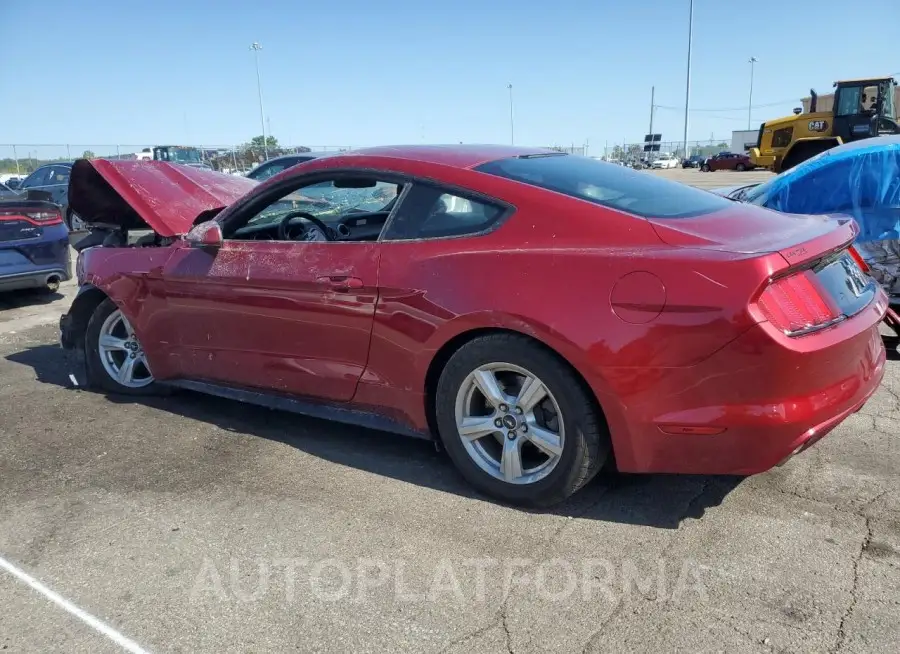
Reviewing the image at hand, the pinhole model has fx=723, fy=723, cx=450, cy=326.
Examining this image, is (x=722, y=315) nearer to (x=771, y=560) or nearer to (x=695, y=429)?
(x=695, y=429)

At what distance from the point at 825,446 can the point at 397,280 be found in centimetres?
231

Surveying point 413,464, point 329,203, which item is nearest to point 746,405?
point 413,464

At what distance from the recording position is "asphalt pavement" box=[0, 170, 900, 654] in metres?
2.37

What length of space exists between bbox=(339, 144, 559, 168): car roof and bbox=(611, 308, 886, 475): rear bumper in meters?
1.45

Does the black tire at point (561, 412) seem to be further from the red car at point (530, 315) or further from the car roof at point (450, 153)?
the car roof at point (450, 153)

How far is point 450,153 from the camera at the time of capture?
3.67m

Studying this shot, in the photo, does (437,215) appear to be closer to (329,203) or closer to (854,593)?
(329,203)

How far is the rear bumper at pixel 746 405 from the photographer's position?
2.59 m

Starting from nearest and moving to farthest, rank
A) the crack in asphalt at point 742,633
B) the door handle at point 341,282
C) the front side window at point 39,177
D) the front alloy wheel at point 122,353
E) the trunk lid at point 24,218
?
the crack in asphalt at point 742,633 < the door handle at point 341,282 < the front alloy wheel at point 122,353 < the trunk lid at point 24,218 < the front side window at point 39,177

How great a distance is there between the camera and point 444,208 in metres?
3.34

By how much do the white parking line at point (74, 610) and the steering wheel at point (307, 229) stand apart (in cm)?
218

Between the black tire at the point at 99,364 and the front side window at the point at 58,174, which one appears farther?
the front side window at the point at 58,174

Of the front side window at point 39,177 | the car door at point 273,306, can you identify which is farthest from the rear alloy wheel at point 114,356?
the front side window at point 39,177

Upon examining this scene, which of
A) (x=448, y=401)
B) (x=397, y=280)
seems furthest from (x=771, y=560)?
(x=397, y=280)
